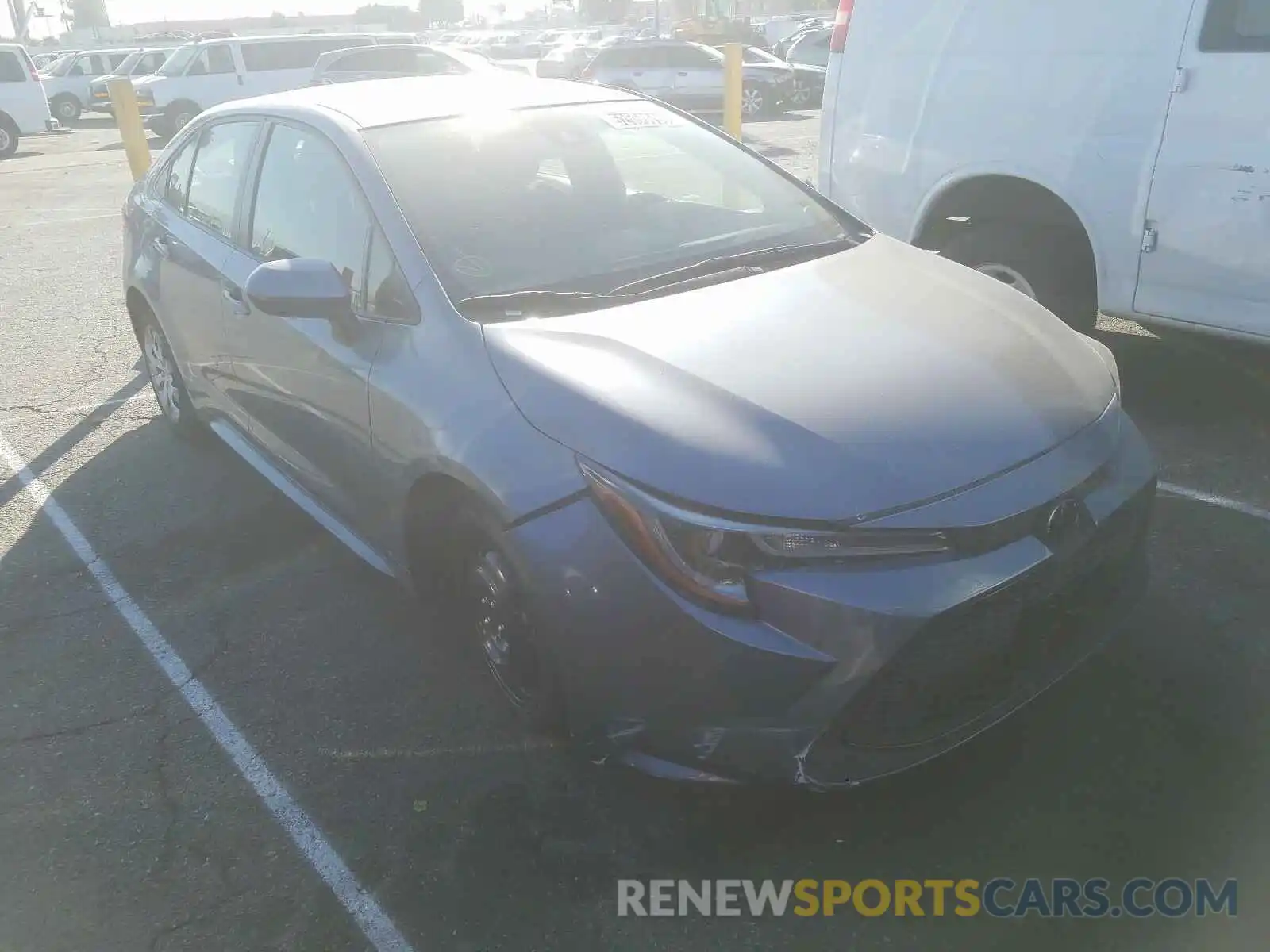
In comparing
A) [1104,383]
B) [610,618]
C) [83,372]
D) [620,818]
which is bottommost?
[83,372]

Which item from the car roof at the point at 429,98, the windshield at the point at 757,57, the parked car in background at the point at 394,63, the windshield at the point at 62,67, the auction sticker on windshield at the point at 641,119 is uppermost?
the car roof at the point at 429,98

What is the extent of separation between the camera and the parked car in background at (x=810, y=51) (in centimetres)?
2386

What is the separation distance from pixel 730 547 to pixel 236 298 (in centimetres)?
241

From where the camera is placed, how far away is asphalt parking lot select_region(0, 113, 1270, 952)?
2.29 m

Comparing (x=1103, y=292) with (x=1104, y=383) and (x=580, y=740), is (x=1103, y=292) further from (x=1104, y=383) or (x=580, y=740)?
(x=580, y=740)

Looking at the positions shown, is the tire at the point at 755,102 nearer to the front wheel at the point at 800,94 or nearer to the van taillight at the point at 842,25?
the front wheel at the point at 800,94

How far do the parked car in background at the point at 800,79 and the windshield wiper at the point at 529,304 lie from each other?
19351 mm

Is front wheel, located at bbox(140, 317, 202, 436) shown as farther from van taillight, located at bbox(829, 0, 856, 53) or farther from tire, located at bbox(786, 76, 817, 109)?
tire, located at bbox(786, 76, 817, 109)

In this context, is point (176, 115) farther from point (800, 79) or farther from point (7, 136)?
point (800, 79)

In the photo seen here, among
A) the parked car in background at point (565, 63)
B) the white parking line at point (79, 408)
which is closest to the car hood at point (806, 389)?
the white parking line at point (79, 408)

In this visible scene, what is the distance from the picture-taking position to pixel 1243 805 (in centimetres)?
242

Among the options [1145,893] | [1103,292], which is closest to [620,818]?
[1145,893]

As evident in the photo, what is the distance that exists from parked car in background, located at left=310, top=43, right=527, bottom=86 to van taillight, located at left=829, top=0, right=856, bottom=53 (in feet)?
38.6

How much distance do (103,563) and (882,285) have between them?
10.2ft
